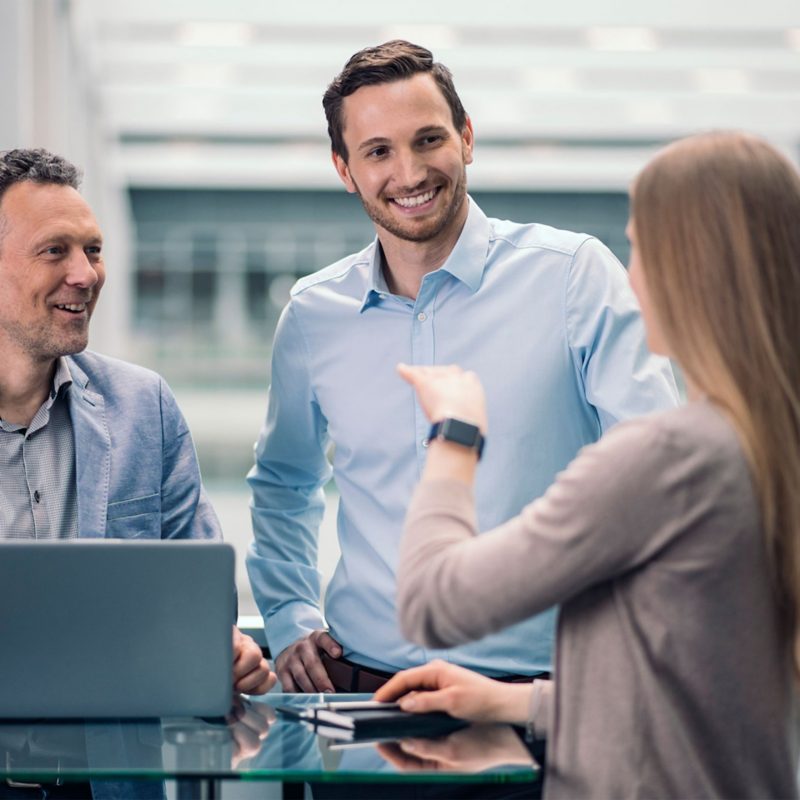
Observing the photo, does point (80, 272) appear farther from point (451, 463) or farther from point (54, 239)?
point (451, 463)

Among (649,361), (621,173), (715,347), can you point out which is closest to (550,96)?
(621,173)

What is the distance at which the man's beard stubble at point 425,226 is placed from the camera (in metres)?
1.80

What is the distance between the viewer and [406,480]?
1.73 metres

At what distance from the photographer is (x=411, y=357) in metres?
1.80

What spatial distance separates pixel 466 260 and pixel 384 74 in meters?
0.40

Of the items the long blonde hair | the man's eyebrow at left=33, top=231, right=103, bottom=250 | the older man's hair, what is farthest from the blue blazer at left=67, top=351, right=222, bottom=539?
the long blonde hair

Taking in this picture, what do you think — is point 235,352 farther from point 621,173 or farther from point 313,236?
point 621,173

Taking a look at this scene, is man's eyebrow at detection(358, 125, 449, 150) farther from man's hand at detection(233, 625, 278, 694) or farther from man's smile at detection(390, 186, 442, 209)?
man's hand at detection(233, 625, 278, 694)

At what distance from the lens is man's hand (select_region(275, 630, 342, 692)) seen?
1.72 m

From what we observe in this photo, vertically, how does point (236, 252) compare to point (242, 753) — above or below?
above

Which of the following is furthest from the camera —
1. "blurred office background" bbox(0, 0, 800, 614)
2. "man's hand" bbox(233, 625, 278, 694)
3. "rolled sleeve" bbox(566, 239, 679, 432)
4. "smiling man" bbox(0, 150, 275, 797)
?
"blurred office background" bbox(0, 0, 800, 614)

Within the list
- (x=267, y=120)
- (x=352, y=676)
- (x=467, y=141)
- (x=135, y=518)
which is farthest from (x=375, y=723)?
(x=267, y=120)

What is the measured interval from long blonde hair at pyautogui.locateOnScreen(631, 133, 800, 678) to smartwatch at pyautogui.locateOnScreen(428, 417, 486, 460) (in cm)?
24

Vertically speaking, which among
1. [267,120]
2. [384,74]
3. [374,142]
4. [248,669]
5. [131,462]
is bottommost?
[248,669]
